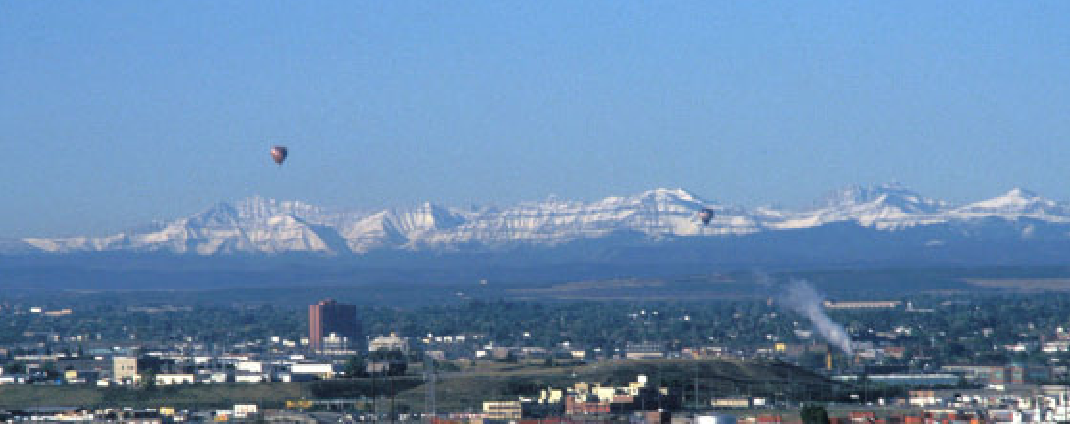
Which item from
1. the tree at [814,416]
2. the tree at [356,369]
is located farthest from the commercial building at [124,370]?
the tree at [814,416]

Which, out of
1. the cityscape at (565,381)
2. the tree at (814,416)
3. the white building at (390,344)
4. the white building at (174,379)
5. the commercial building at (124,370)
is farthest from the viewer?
the white building at (390,344)

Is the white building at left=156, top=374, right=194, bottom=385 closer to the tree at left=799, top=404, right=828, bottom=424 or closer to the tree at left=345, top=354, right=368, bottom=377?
the tree at left=345, top=354, right=368, bottom=377

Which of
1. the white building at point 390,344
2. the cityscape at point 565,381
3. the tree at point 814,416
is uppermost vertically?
the white building at point 390,344

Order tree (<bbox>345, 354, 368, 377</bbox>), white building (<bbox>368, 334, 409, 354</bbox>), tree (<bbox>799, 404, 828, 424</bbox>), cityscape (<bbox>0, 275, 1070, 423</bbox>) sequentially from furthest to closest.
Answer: white building (<bbox>368, 334, 409, 354</bbox>)
tree (<bbox>345, 354, 368, 377</bbox>)
cityscape (<bbox>0, 275, 1070, 423</bbox>)
tree (<bbox>799, 404, 828, 424</bbox>)

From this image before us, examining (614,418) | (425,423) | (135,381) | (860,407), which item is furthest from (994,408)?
(135,381)

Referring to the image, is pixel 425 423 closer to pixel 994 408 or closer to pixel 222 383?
pixel 994 408

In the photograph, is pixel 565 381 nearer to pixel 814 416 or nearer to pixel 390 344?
pixel 814 416

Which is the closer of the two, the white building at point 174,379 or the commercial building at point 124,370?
the white building at point 174,379

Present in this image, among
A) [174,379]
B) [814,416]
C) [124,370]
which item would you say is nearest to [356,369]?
[174,379]

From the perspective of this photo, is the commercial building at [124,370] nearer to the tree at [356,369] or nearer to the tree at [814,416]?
the tree at [356,369]

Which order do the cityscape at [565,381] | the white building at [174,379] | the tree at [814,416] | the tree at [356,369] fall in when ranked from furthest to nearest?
the white building at [174,379] < the tree at [356,369] < the cityscape at [565,381] < the tree at [814,416]

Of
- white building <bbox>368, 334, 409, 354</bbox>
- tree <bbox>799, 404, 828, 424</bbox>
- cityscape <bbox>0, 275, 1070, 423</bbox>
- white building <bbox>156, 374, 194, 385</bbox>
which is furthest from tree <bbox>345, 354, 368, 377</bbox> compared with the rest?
tree <bbox>799, 404, 828, 424</bbox>
